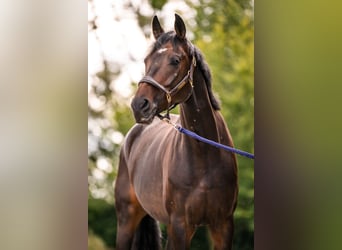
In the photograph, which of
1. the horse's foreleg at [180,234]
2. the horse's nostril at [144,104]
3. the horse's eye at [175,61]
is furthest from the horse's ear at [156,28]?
the horse's foreleg at [180,234]

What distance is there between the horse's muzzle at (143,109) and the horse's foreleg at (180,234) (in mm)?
554

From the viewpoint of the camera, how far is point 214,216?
10.9 feet

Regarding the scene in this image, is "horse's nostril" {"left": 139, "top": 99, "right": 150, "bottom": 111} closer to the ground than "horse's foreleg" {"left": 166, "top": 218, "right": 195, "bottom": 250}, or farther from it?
farther from it

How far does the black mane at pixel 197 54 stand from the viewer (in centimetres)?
323

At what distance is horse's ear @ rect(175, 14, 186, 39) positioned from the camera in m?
3.24

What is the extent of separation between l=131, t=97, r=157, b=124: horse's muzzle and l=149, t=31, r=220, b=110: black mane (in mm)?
257

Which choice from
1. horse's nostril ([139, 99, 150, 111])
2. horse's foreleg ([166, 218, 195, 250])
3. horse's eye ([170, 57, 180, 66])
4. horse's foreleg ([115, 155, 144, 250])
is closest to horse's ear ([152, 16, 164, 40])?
horse's eye ([170, 57, 180, 66])

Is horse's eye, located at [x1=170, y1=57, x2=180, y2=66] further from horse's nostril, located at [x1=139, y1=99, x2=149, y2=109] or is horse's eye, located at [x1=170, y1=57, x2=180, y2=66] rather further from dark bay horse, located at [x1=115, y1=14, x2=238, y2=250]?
horse's nostril, located at [x1=139, y1=99, x2=149, y2=109]

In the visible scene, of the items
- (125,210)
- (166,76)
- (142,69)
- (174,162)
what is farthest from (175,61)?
(125,210)

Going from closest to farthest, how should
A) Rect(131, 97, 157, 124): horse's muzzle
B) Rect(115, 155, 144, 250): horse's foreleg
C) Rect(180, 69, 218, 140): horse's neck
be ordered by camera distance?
Rect(131, 97, 157, 124): horse's muzzle < Rect(180, 69, 218, 140): horse's neck < Rect(115, 155, 144, 250): horse's foreleg
